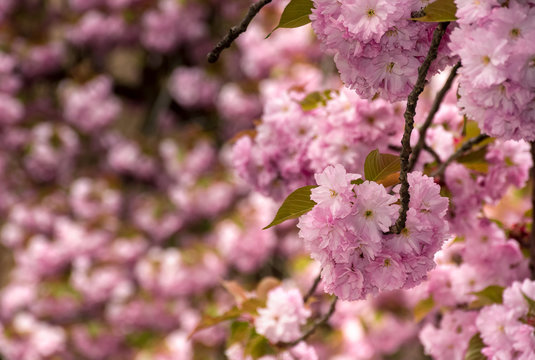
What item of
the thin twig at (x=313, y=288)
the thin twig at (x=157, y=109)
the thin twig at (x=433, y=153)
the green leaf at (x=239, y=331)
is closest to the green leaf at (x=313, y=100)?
the thin twig at (x=433, y=153)

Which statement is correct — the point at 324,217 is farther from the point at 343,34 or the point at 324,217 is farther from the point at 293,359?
the point at 293,359

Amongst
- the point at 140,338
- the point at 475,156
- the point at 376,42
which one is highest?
the point at 376,42

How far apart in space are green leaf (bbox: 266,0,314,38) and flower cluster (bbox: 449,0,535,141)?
0.62ft

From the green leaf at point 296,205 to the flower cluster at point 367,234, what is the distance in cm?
2

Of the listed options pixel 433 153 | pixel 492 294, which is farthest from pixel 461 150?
pixel 492 294

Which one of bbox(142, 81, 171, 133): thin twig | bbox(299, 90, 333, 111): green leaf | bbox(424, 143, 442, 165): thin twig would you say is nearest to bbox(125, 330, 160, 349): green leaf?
bbox(142, 81, 171, 133): thin twig

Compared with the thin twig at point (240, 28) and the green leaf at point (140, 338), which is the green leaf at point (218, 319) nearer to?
the thin twig at point (240, 28)

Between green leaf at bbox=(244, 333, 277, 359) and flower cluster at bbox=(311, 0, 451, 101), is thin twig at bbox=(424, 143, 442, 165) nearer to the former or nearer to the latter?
flower cluster at bbox=(311, 0, 451, 101)

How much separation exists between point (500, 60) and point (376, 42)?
0.15 meters

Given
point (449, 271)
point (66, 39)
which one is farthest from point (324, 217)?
point (66, 39)

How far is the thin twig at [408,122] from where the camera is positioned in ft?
2.15

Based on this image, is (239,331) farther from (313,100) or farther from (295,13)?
(295,13)

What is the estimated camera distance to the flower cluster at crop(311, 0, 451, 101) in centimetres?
71

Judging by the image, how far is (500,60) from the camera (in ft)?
2.06
